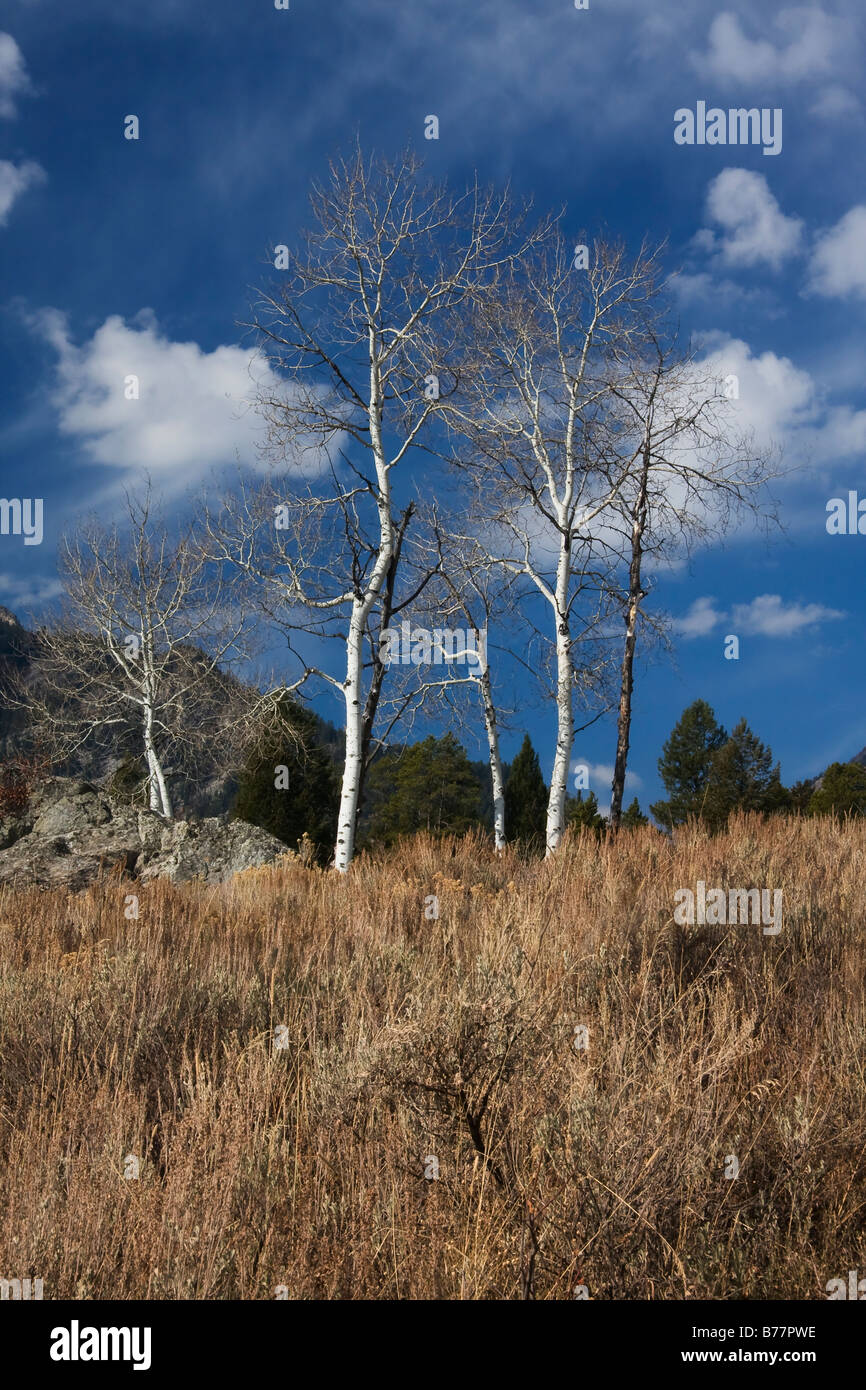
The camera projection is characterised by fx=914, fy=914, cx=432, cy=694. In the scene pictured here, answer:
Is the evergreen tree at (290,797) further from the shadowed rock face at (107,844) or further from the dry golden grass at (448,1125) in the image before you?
the dry golden grass at (448,1125)

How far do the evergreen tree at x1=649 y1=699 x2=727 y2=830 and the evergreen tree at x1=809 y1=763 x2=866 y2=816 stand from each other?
23.0 ft

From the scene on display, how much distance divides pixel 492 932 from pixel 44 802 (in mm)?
11254

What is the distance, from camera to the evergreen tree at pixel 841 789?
126ft

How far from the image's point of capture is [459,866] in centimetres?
1098

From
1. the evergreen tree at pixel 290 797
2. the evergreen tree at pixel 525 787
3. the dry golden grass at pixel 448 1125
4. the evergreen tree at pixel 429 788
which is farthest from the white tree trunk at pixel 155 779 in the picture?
the dry golden grass at pixel 448 1125

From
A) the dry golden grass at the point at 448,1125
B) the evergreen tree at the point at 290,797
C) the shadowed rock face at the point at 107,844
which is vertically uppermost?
the evergreen tree at the point at 290,797

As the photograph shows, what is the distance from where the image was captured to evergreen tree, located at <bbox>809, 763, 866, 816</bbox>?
126 ft

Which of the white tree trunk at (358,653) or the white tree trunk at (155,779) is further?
the white tree trunk at (155,779)

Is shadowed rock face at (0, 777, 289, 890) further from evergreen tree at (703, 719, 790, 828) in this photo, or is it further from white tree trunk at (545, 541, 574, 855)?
evergreen tree at (703, 719, 790, 828)

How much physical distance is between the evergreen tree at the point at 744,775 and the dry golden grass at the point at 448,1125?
3991cm

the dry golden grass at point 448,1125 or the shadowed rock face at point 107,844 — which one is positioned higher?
the shadowed rock face at point 107,844

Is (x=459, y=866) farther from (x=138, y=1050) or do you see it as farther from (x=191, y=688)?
(x=191, y=688)

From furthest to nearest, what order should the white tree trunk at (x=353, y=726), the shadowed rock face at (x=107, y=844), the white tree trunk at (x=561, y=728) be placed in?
1. the white tree trunk at (x=561, y=728)
2. the white tree trunk at (x=353, y=726)
3. the shadowed rock face at (x=107, y=844)
